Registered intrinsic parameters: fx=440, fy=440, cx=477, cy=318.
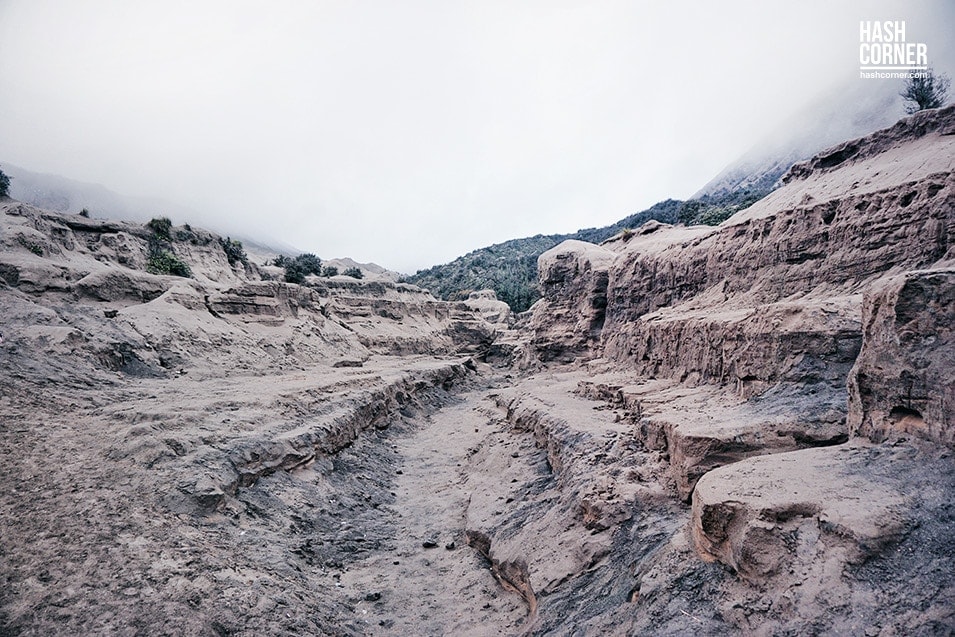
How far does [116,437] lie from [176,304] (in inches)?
404

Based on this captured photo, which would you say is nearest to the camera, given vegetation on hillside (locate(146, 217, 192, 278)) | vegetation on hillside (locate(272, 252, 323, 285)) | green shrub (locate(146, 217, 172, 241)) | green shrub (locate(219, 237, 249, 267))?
vegetation on hillside (locate(146, 217, 192, 278))

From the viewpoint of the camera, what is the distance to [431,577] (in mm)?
6047

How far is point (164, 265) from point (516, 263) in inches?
2218

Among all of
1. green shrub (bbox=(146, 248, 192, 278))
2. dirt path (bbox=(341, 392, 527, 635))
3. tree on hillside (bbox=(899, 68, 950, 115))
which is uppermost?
tree on hillside (bbox=(899, 68, 950, 115))

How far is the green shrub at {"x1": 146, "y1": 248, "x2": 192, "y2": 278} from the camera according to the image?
21.9 m

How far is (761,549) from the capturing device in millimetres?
3037

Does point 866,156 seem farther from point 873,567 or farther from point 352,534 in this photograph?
point 352,534

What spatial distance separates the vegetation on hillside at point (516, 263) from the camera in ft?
147

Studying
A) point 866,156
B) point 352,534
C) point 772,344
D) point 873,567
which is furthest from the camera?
point 866,156

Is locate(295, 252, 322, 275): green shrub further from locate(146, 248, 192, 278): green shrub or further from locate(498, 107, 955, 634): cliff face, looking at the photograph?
locate(498, 107, 955, 634): cliff face

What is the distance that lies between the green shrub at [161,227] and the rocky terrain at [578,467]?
43.0 ft

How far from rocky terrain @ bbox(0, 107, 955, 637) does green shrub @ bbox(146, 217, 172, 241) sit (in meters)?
13.1

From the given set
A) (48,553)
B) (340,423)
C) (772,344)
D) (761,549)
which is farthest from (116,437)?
(772,344)

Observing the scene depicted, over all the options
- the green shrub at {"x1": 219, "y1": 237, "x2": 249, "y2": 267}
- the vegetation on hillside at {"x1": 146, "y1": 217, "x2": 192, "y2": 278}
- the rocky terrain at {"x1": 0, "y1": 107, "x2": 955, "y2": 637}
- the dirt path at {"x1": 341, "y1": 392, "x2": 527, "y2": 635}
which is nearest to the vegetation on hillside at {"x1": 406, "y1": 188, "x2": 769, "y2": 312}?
the green shrub at {"x1": 219, "y1": 237, "x2": 249, "y2": 267}
